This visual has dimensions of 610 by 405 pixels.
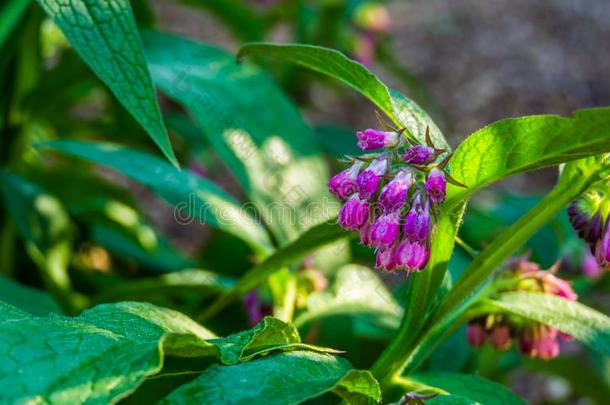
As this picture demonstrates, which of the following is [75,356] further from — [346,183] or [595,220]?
[595,220]

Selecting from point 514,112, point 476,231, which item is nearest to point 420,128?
point 476,231

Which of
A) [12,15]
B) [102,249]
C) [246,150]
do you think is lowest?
[102,249]

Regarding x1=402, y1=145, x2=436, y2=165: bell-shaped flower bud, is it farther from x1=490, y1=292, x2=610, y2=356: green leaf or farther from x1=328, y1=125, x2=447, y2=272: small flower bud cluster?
x1=490, y1=292, x2=610, y2=356: green leaf

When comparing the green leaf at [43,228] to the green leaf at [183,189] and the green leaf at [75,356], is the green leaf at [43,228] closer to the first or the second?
the green leaf at [183,189]

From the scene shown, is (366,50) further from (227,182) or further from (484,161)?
(484,161)

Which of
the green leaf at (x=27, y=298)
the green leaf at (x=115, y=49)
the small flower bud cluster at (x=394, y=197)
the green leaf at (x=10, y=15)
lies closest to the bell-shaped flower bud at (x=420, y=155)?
the small flower bud cluster at (x=394, y=197)
